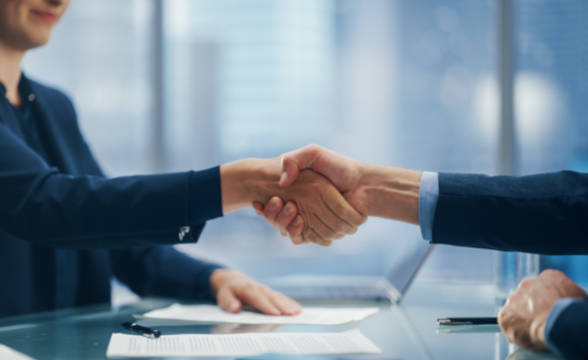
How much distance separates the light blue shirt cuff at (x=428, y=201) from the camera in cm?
109

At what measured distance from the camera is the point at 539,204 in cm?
101

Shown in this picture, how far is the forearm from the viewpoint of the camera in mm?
1202

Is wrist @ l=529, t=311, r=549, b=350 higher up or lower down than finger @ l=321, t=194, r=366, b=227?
lower down

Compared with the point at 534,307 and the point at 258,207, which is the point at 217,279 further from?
the point at 534,307

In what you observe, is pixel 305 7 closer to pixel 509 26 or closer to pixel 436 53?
pixel 436 53

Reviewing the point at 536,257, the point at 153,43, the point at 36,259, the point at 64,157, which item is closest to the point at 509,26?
the point at 153,43

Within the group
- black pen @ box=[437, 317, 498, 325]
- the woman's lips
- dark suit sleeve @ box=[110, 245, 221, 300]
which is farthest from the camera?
the woman's lips

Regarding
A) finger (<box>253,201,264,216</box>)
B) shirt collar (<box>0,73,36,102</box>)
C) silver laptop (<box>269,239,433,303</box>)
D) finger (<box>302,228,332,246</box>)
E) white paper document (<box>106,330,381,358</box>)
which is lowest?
silver laptop (<box>269,239,433,303</box>)

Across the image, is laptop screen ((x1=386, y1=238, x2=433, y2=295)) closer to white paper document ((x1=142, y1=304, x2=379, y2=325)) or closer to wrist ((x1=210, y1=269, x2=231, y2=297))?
white paper document ((x1=142, y1=304, x2=379, y2=325))

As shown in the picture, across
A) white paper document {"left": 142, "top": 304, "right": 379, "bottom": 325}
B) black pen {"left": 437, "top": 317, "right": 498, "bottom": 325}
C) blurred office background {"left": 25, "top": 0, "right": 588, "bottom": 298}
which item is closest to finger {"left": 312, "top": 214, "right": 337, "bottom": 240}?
blurred office background {"left": 25, "top": 0, "right": 588, "bottom": 298}

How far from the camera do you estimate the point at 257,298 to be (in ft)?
3.75

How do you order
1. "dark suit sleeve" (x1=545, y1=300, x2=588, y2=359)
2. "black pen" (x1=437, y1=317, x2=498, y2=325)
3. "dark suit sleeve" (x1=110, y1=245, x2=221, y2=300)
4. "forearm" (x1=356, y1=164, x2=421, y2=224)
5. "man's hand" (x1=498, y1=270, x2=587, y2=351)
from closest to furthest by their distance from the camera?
"dark suit sleeve" (x1=545, y1=300, x2=588, y2=359)
"man's hand" (x1=498, y1=270, x2=587, y2=351)
"black pen" (x1=437, y1=317, x2=498, y2=325)
"forearm" (x1=356, y1=164, x2=421, y2=224)
"dark suit sleeve" (x1=110, y1=245, x2=221, y2=300)

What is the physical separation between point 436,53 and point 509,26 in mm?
1012

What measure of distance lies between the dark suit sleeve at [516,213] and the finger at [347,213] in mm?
313
